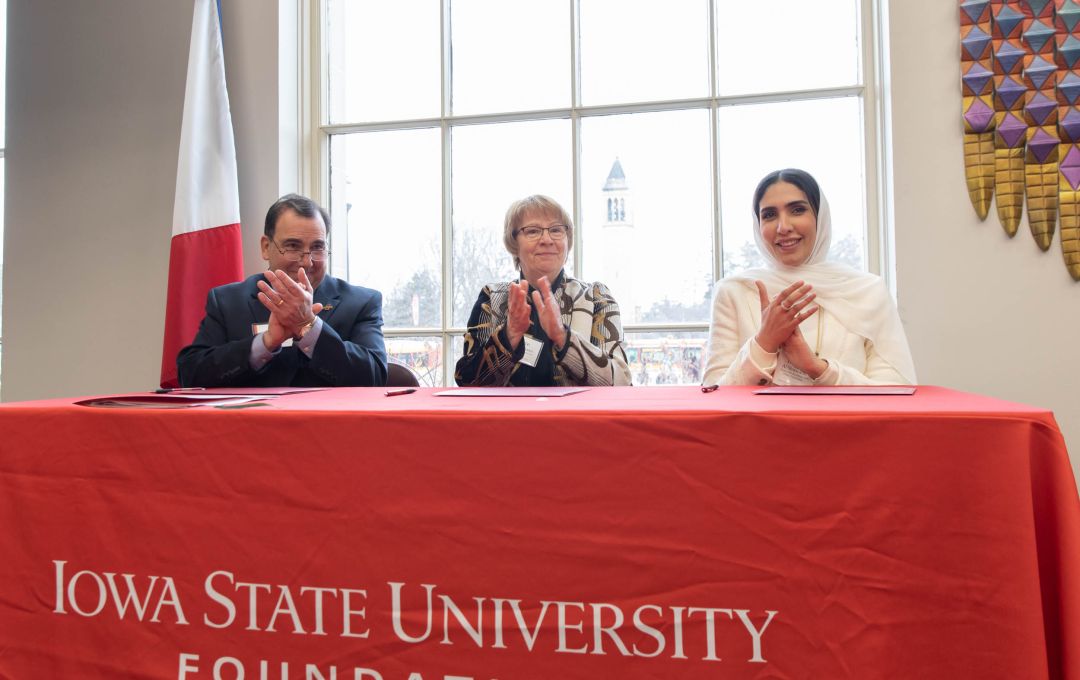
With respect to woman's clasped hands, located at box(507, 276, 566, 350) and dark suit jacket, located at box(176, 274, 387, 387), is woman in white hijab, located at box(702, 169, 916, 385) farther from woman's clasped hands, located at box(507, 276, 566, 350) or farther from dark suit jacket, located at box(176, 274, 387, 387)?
dark suit jacket, located at box(176, 274, 387, 387)

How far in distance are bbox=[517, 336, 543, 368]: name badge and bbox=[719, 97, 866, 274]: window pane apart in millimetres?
1104

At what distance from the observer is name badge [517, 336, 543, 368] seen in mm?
1786

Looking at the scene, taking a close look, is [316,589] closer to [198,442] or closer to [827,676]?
[198,442]

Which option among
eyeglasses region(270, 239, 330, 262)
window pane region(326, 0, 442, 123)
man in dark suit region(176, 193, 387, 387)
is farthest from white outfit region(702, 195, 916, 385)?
window pane region(326, 0, 442, 123)

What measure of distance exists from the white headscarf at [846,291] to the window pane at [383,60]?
5.08 feet

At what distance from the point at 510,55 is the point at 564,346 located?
1524mm

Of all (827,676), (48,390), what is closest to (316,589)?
(827,676)

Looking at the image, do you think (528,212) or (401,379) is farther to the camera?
(528,212)

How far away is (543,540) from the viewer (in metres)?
0.88

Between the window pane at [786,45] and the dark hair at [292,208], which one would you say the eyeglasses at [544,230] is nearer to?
the dark hair at [292,208]

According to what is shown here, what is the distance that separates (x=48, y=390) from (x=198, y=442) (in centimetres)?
249

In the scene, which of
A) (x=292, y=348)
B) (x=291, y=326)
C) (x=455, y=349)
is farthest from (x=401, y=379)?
(x=455, y=349)

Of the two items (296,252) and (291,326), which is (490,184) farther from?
(291,326)

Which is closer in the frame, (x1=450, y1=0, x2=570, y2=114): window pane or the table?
the table
